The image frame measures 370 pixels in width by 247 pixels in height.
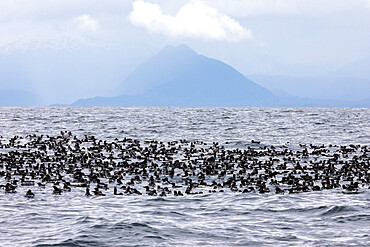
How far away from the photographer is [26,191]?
21547 mm

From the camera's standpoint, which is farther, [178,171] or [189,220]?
[178,171]

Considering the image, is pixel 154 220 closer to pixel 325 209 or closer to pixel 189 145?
pixel 325 209

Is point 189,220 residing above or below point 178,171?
below

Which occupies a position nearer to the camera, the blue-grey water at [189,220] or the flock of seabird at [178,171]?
the blue-grey water at [189,220]

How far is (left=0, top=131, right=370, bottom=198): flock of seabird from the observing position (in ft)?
72.8

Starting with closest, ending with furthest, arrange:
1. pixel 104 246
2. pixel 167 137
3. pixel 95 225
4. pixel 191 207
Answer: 1. pixel 104 246
2. pixel 95 225
3. pixel 191 207
4. pixel 167 137

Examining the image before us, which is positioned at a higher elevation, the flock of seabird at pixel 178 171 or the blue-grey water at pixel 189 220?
the flock of seabird at pixel 178 171

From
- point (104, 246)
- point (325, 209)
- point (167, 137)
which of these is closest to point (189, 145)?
point (167, 137)

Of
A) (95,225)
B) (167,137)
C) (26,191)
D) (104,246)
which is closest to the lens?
(104,246)

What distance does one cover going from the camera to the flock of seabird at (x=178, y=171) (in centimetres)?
2219

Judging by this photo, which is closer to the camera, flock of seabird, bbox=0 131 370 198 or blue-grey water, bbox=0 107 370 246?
blue-grey water, bbox=0 107 370 246

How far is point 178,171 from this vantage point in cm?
2706

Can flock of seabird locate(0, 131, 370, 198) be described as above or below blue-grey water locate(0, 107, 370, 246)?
above

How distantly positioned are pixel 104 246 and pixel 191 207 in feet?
16.4
